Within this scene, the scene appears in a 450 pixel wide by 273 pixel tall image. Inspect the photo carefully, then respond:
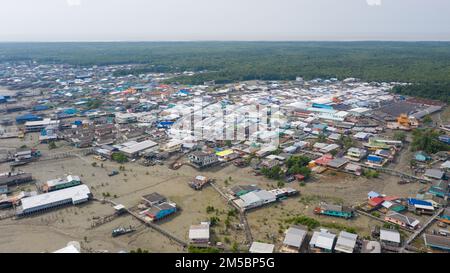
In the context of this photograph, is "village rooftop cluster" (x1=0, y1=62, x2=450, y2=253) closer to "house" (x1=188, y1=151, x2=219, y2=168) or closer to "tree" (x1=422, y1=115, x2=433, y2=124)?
"house" (x1=188, y1=151, x2=219, y2=168)

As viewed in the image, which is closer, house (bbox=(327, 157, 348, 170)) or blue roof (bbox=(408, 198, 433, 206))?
blue roof (bbox=(408, 198, 433, 206))

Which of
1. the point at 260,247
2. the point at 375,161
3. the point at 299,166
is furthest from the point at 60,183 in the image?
the point at 375,161

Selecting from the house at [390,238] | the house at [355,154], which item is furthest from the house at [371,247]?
the house at [355,154]

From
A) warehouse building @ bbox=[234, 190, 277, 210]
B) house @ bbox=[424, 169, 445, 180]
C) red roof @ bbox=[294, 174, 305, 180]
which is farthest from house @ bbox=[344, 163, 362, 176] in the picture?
warehouse building @ bbox=[234, 190, 277, 210]

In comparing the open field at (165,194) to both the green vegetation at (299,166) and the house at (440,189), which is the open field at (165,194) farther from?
the house at (440,189)

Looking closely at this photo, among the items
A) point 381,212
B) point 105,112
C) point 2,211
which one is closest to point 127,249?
point 2,211
